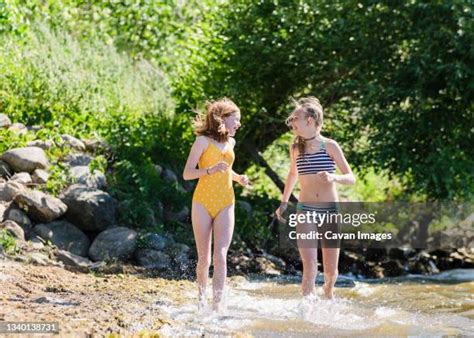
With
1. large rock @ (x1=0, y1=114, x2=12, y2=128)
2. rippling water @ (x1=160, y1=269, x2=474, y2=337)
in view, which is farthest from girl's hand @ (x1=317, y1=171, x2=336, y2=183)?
large rock @ (x1=0, y1=114, x2=12, y2=128)

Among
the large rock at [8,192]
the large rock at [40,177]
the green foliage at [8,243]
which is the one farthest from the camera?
the large rock at [40,177]

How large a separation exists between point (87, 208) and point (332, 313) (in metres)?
3.37

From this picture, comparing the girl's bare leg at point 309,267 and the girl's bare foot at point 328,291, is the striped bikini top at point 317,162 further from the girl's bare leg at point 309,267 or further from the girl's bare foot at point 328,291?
the girl's bare foot at point 328,291

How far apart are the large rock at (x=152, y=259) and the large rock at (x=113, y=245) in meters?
0.10

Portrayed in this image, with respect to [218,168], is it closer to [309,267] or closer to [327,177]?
[327,177]

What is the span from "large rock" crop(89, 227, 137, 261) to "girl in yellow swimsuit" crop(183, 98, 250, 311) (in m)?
2.44

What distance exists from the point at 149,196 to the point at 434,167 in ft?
11.5

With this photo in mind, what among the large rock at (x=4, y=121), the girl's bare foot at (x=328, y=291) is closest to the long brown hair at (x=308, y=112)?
the girl's bare foot at (x=328, y=291)

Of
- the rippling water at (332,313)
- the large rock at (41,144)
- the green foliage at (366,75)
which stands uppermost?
the green foliage at (366,75)

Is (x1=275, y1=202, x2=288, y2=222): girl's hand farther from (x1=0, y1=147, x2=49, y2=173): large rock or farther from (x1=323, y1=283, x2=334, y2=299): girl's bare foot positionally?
(x1=0, y1=147, x2=49, y2=173): large rock

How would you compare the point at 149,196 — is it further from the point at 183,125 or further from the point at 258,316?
the point at 258,316

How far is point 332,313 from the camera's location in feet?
20.6

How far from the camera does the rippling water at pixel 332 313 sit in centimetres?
573

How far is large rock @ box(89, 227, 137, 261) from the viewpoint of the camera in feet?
27.4
